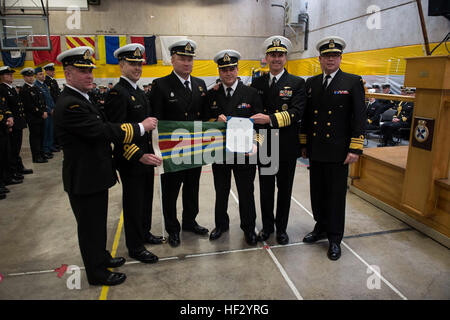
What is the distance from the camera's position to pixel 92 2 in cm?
1414

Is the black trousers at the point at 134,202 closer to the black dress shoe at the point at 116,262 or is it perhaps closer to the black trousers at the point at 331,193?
the black dress shoe at the point at 116,262

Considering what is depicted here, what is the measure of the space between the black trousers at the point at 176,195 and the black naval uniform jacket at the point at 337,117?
1.29 m

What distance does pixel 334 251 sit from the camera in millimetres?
2943

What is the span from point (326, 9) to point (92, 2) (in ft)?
34.8

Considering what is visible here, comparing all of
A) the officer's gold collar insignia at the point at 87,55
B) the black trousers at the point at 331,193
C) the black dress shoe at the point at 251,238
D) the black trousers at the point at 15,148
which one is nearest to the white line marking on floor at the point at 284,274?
the black dress shoe at the point at 251,238

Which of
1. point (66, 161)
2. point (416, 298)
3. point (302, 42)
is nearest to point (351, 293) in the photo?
point (416, 298)

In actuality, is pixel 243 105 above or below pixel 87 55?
below

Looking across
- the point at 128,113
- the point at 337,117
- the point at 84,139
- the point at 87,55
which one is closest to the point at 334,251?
the point at 337,117

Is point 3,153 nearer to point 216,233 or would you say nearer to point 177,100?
point 177,100

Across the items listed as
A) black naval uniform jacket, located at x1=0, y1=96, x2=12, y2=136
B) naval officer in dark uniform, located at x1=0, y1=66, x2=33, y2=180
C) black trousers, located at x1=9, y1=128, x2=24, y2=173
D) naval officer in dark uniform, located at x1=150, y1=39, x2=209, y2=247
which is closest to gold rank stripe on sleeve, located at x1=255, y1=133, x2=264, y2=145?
naval officer in dark uniform, located at x1=150, y1=39, x2=209, y2=247

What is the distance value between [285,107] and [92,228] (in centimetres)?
200

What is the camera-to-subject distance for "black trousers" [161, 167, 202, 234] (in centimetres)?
312

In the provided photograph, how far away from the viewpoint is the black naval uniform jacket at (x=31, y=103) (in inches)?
263
